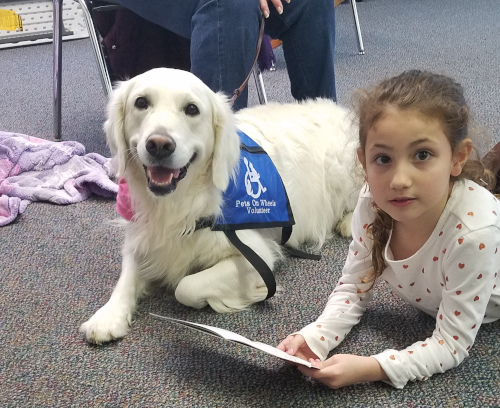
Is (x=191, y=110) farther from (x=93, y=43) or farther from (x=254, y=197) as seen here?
(x=93, y=43)

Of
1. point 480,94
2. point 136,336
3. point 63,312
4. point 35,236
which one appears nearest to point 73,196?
point 35,236

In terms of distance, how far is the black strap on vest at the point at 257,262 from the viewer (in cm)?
152

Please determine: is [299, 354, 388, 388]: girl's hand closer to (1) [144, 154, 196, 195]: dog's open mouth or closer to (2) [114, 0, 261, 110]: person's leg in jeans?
(1) [144, 154, 196, 195]: dog's open mouth

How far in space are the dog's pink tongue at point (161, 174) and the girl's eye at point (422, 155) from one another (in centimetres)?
67

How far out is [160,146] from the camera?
140 cm

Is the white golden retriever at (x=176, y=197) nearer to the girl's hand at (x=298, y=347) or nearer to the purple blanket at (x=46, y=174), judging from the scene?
the girl's hand at (x=298, y=347)

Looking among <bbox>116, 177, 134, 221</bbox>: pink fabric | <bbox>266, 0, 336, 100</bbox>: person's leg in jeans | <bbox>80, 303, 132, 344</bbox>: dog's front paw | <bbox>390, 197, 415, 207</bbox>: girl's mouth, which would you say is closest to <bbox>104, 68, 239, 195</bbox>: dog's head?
<bbox>116, 177, 134, 221</bbox>: pink fabric

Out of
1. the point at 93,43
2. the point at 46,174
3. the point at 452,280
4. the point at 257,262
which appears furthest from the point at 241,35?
the point at 452,280

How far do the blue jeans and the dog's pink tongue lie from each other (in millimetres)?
747

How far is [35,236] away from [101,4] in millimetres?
1191

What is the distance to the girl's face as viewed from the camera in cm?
109

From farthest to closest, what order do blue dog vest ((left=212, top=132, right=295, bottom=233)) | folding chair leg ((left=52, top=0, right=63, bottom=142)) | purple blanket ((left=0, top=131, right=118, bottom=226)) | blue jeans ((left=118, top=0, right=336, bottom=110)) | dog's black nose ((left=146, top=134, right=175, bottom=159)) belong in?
folding chair leg ((left=52, top=0, right=63, bottom=142)) → purple blanket ((left=0, top=131, right=118, bottom=226)) → blue jeans ((left=118, top=0, right=336, bottom=110)) → blue dog vest ((left=212, top=132, right=295, bottom=233)) → dog's black nose ((left=146, top=134, right=175, bottom=159))

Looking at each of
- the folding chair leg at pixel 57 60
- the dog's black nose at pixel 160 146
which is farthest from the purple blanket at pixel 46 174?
the dog's black nose at pixel 160 146

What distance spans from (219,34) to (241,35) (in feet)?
0.28
